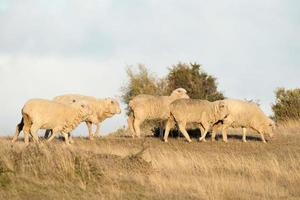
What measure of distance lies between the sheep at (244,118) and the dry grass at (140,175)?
527cm

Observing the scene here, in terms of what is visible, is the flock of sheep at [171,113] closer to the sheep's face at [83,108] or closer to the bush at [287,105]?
the sheep's face at [83,108]

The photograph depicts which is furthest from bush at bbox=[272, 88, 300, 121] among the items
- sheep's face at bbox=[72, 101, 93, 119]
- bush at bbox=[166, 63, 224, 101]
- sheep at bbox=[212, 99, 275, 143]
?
sheep's face at bbox=[72, 101, 93, 119]

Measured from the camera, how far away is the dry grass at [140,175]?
1415cm

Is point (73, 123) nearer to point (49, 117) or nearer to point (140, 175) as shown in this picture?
point (49, 117)

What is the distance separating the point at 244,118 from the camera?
27172 millimetres

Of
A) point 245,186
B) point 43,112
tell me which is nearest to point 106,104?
point 43,112

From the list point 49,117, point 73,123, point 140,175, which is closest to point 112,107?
point 73,123

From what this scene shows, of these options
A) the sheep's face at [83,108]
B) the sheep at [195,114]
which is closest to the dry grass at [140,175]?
the sheep's face at [83,108]

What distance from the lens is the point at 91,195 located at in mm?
13672

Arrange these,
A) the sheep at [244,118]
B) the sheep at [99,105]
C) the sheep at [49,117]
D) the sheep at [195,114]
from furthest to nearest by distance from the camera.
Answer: the sheep at [99,105] → the sheep at [244,118] → the sheep at [195,114] → the sheep at [49,117]

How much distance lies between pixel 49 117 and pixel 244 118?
8.39 metres

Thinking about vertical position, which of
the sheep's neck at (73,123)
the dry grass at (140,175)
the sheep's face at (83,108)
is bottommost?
the dry grass at (140,175)

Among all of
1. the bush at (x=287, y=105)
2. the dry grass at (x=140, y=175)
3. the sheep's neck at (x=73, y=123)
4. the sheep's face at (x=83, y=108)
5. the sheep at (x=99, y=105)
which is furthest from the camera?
the bush at (x=287, y=105)

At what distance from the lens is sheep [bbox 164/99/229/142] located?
25.7m
